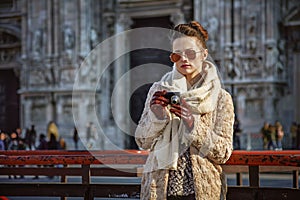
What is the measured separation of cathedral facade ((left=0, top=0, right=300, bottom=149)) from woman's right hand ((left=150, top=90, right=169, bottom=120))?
17422 millimetres

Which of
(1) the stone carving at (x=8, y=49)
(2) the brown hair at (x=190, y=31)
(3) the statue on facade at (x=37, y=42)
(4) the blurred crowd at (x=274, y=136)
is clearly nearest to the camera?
(2) the brown hair at (x=190, y=31)

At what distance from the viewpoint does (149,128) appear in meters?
4.02

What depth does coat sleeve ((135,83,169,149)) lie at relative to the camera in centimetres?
397

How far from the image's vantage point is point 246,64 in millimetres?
22812

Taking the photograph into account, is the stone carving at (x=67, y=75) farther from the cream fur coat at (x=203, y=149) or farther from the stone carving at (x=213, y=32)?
the cream fur coat at (x=203, y=149)

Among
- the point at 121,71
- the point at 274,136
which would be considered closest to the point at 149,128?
the point at 274,136

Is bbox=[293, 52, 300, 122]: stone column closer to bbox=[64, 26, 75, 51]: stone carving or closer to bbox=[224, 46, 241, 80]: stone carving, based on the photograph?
bbox=[224, 46, 241, 80]: stone carving

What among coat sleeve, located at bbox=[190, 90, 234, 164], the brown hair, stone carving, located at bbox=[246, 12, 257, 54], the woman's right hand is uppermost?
stone carving, located at bbox=[246, 12, 257, 54]

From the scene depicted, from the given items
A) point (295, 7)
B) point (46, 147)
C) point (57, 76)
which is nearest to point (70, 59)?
point (57, 76)

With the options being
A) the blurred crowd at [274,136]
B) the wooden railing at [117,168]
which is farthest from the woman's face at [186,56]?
the blurred crowd at [274,136]

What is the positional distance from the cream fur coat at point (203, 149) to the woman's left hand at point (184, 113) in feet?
0.11

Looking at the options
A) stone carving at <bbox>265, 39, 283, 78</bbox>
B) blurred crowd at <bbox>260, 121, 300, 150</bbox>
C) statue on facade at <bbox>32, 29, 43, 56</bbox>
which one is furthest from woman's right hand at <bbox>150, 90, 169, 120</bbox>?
statue on facade at <bbox>32, 29, 43, 56</bbox>

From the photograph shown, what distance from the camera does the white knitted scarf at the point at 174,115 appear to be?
3955mm

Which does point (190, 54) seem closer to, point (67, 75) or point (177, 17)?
point (177, 17)
